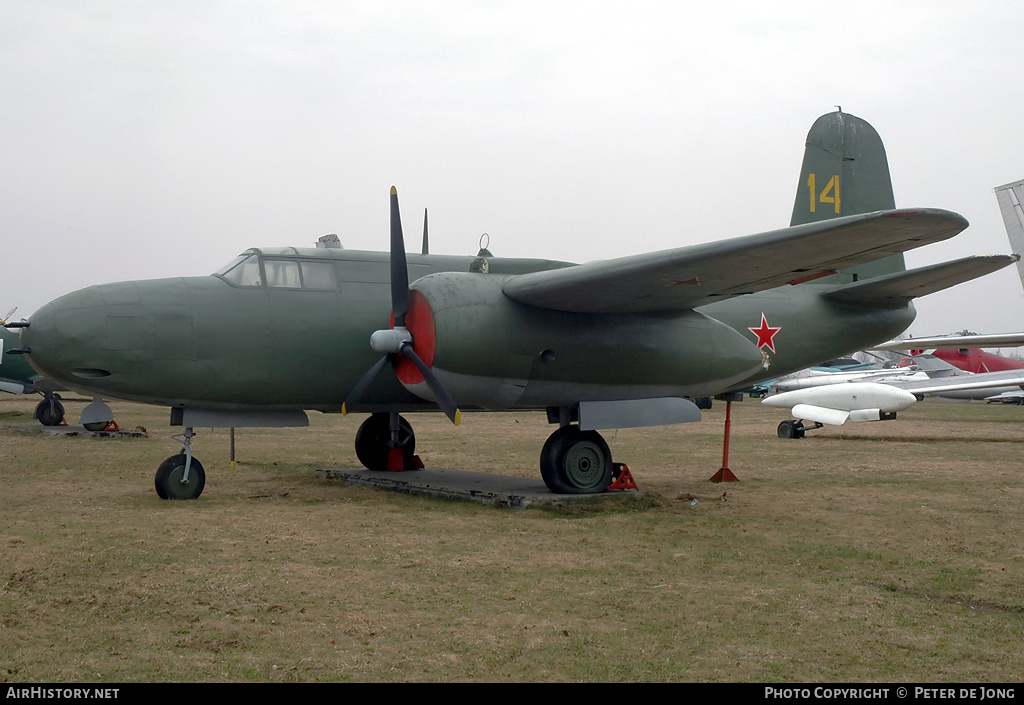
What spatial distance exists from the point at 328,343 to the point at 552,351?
9.06 ft

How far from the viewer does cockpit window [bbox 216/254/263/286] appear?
10.6m

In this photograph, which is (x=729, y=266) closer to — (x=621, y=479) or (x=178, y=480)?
(x=621, y=479)

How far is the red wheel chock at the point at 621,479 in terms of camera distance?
11.3 metres

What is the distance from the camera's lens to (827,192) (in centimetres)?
1404

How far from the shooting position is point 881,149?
14438mm

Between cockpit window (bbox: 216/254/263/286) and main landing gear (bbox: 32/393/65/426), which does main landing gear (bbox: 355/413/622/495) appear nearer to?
cockpit window (bbox: 216/254/263/286)

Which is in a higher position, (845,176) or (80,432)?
(845,176)

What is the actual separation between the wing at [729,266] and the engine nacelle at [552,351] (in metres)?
0.25

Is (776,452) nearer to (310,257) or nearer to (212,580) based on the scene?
(310,257)

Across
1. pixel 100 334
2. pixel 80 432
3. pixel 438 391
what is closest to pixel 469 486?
pixel 438 391

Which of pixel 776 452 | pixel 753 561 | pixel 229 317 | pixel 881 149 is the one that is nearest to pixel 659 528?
pixel 753 561

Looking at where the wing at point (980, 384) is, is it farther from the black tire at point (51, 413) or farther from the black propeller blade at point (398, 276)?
the black tire at point (51, 413)

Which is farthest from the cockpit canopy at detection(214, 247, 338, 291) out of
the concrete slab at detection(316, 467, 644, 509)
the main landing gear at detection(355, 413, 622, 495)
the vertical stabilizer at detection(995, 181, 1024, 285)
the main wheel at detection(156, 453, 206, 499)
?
the vertical stabilizer at detection(995, 181, 1024, 285)

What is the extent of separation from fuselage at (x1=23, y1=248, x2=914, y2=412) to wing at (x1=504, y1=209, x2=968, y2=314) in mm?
471
